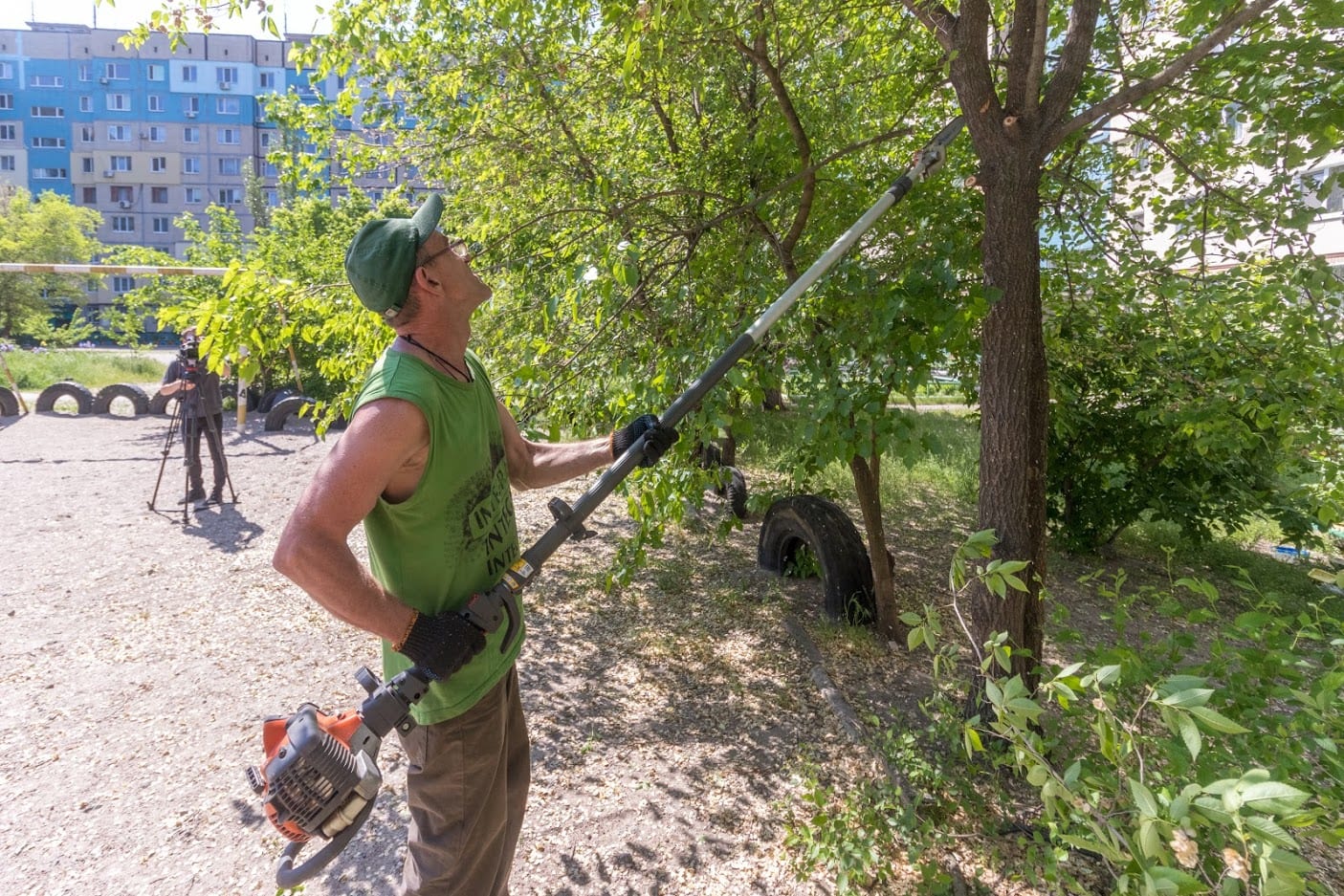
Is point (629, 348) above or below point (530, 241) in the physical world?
below

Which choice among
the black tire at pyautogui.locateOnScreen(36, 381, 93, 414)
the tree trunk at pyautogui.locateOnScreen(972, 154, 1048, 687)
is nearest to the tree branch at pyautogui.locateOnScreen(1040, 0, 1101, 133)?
the tree trunk at pyautogui.locateOnScreen(972, 154, 1048, 687)

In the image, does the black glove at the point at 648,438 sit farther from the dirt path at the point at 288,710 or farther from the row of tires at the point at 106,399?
the row of tires at the point at 106,399

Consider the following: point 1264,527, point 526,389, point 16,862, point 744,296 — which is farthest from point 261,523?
point 1264,527

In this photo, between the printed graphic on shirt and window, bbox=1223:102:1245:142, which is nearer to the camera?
the printed graphic on shirt

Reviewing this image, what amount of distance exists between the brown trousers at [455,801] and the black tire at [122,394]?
54.9 ft

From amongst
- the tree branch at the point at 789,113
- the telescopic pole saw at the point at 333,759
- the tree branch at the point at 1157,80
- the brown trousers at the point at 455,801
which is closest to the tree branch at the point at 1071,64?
the tree branch at the point at 1157,80

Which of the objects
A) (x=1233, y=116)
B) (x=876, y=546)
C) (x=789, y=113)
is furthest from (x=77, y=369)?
(x=1233, y=116)

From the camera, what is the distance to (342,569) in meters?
1.59

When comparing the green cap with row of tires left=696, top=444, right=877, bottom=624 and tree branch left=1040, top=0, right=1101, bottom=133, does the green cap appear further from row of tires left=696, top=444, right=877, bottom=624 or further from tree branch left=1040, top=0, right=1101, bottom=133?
row of tires left=696, top=444, right=877, bottom=624

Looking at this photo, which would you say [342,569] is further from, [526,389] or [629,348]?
[629,348]

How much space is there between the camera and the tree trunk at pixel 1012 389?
3.08m

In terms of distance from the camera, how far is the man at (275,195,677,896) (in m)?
1.72

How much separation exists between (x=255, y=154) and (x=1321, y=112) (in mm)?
56509

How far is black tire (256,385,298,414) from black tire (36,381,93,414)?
10.7 feet
